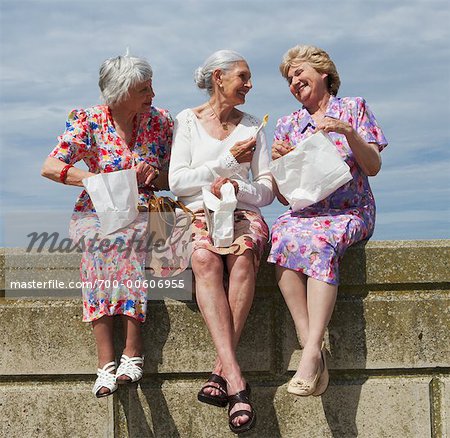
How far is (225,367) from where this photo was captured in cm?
388

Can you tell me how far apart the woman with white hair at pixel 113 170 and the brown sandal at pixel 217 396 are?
42cm

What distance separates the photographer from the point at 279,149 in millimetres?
4320

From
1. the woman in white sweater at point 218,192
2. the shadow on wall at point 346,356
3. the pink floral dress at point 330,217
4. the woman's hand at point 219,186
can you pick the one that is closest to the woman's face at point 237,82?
the woman in white sweater at point 218,192

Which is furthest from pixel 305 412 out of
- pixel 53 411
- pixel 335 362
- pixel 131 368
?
pixel 53 411

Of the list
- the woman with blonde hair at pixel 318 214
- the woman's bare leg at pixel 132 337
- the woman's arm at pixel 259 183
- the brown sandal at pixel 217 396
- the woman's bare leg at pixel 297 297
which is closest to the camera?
the brown sandal at pixel 217 396

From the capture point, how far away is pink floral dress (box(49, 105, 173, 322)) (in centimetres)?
415

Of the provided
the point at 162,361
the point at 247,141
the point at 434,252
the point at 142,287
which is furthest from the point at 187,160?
the point at 434,252

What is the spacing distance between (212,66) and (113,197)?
3.15 ft

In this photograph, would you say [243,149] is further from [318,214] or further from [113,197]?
[113,197]

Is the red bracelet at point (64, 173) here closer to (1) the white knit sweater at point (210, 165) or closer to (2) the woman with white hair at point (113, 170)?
(2) the woman with white hair at point (113, 170)

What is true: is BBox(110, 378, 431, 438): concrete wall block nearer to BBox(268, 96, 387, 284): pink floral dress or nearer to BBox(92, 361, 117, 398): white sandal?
BBox(92, 361, 117, 398): white sandal

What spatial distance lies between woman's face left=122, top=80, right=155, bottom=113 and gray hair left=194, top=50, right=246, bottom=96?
308mm

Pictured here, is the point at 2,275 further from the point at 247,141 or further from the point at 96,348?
the point at 247,141

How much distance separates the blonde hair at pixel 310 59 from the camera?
4.44 metres
